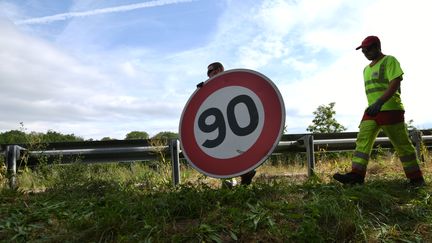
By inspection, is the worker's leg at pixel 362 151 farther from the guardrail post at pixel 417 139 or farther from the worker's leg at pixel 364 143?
the guardrail post at pixel 417 139

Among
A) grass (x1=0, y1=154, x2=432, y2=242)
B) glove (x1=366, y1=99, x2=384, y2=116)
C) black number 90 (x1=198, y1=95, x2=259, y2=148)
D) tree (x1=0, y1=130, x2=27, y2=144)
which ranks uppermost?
tree (x1=0, y1=130, x2=27, y2=144)

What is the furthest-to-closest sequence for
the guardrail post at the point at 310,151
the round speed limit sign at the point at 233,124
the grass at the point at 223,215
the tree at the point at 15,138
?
1. the tree at the point at 15,138
2. the guardrail post at the point at 310,151
3. the round speed limit sign at the point at 233,124
4. the grass at the point at 223,215

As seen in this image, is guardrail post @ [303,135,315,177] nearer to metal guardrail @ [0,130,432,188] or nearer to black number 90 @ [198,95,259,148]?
metal guardrail @ [0,130,432,188]

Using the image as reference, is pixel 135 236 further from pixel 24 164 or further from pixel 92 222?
pixel 24 164

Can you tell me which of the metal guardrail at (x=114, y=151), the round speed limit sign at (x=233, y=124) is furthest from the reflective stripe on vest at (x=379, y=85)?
the round speed limit sign at (x=233, y=124)

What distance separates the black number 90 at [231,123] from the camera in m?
3.79

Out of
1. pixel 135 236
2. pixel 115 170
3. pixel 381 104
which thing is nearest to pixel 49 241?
pixel 135 236

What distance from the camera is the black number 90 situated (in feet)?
12.5

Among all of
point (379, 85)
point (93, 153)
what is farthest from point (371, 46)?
point (93, 153)

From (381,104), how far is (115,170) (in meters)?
4.49

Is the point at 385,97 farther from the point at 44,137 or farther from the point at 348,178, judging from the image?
the point at 44,137

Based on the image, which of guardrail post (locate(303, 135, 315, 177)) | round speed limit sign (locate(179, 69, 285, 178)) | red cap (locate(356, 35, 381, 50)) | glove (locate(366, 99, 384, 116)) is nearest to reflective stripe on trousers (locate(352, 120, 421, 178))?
glove (locate(366, 99, 384, 116))

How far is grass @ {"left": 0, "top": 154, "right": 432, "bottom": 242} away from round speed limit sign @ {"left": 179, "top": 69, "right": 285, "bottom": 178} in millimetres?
→ 303

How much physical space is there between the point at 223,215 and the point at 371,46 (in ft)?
10.5
